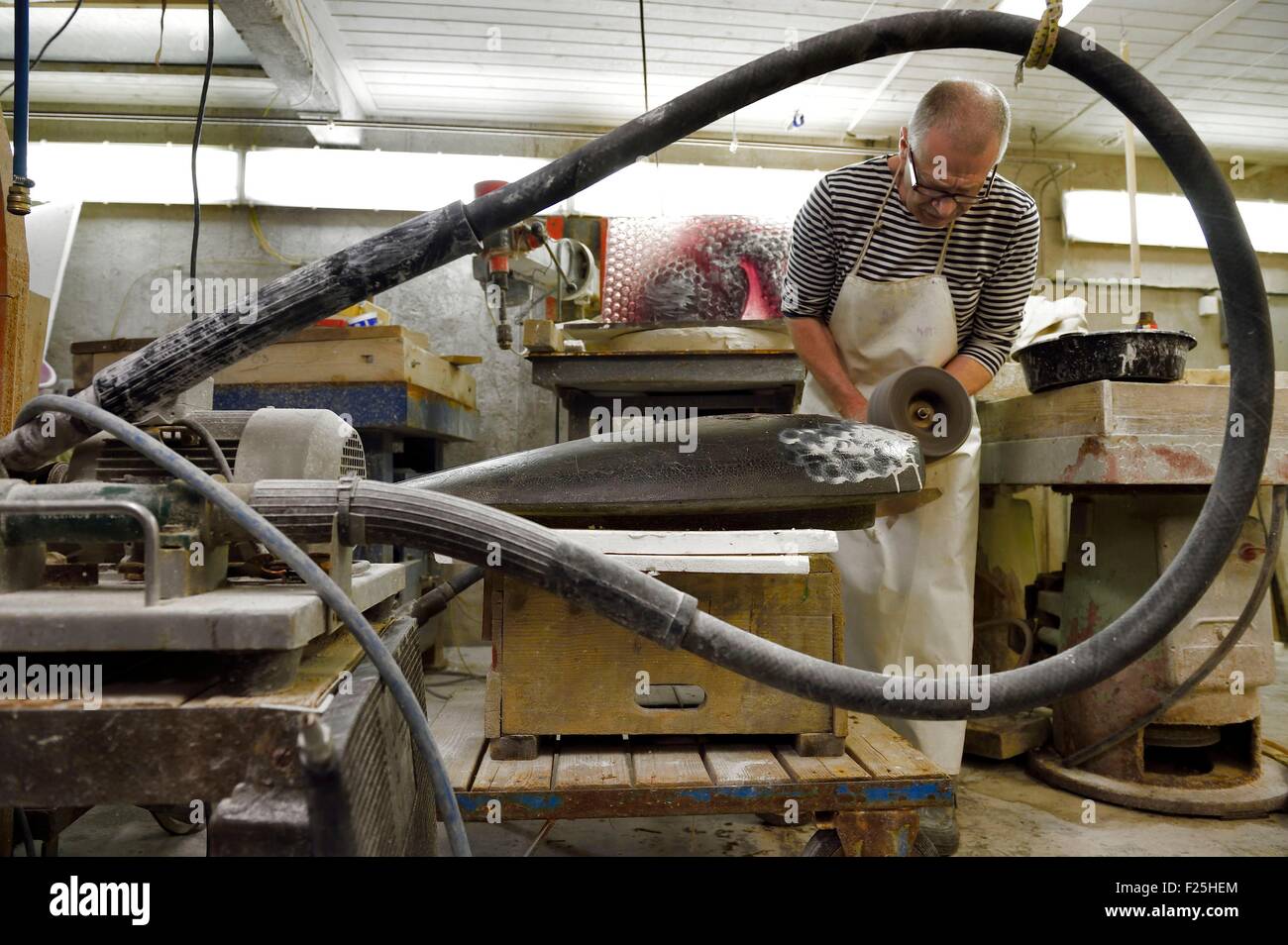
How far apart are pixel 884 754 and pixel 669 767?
383mm

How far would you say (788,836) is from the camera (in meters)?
1.92

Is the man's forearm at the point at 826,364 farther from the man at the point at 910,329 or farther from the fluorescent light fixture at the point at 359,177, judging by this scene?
the fluorescent light fixture at the point at 359,177

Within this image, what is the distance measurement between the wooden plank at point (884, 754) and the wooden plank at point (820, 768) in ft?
0.07

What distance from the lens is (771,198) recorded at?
14.1ft

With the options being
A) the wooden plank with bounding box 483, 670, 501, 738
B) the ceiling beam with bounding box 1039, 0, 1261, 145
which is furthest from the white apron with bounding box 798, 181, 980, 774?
the ceiling beam with bounding box 1039, 0, 1261, 145

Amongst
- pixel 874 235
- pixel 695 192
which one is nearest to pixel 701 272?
pixel 695 192

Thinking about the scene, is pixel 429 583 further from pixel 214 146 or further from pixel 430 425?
pixel 214 146

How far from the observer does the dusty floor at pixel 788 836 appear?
1807mm

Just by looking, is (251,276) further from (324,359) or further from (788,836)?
(788,836)

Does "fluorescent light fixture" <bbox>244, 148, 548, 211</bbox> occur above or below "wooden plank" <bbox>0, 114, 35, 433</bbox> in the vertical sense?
above

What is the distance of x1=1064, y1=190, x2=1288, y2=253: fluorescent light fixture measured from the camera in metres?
4.49

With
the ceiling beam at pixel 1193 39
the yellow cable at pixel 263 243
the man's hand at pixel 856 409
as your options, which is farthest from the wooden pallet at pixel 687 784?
the yellow cable at pixel 263 243

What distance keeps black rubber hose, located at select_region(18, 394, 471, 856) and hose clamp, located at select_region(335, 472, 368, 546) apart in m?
0.06

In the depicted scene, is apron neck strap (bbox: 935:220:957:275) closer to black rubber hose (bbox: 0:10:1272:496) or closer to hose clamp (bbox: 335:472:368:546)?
black rubber hose (bbox: 0:10:1272:496)
